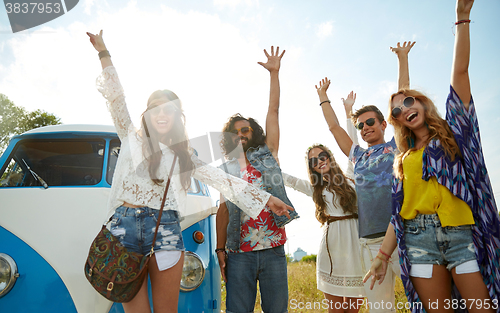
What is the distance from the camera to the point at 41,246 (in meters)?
2.23

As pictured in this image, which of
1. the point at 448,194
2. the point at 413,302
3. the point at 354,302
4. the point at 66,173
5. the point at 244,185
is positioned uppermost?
the point at 66,173

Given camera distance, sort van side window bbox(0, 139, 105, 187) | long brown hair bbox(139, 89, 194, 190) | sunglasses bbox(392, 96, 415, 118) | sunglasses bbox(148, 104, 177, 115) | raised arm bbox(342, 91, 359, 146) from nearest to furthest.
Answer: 1. long brown hair bbox(139, 89, 194, 190)
2. sunglasses bbox(148, 104, 177, 115)
3. sunglasses bbox(392, 96, 415, 118)
4. van side window bbox(0, 139, 105, 187)
5. raised arm bbox(342, 91, 359, 146)

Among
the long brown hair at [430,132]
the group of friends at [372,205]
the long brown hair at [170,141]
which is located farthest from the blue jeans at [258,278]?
the long brown hair at [430,132]

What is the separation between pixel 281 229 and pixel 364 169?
0.86 m

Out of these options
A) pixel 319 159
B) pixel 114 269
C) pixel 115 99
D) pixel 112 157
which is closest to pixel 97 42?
pixel 115 99

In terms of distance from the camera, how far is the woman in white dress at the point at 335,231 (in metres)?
2.93

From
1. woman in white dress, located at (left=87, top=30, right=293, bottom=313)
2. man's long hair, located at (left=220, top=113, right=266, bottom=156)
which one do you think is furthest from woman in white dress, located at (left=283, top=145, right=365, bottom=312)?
woman in white dress, located at (left=87, top=30, right=293, bottom=313)

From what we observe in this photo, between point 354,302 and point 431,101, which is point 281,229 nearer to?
point 354,302

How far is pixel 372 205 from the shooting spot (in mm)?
2645

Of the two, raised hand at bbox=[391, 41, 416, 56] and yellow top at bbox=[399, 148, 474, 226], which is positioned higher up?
raised hand at bbox=[391, 41, 416, 56]

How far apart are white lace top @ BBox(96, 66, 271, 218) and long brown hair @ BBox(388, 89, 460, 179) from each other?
0.99 metres

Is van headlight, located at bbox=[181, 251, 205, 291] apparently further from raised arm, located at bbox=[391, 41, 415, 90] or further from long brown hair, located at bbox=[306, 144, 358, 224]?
raised arm, located at bbox=[391, 41, 415, 90]

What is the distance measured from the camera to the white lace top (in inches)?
72.1

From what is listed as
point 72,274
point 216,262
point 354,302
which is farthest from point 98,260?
point 354,302
